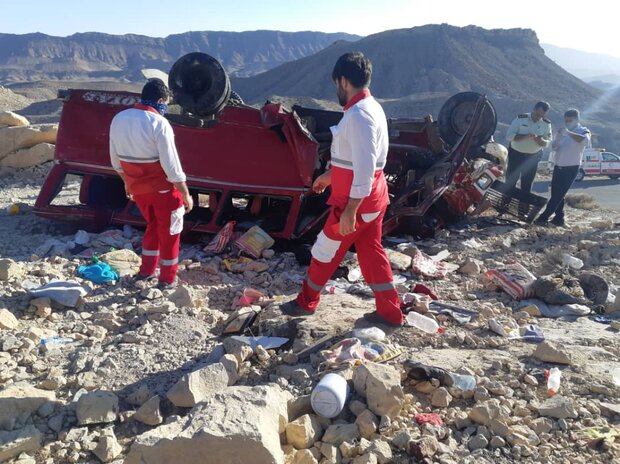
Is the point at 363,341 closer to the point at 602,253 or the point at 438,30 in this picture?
the point at 602,253

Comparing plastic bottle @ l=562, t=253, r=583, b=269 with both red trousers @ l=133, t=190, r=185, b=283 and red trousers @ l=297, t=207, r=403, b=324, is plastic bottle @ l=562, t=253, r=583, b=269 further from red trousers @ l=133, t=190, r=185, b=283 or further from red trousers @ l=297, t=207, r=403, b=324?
red trousers @ l=133, t=190, r=185, b=283

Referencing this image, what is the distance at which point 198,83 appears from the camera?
17.4 ft

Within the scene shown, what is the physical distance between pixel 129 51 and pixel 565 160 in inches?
3893

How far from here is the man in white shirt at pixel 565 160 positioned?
7.59 meters

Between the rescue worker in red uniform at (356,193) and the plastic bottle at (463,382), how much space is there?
0.76 metres

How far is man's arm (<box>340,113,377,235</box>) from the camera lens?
3.10 metres

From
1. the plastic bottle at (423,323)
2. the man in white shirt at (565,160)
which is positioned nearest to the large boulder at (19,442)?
the plastic bottle at (423,323)

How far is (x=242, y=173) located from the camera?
561cm

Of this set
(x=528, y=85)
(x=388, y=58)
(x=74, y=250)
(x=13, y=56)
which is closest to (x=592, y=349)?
(x=74, y=250)

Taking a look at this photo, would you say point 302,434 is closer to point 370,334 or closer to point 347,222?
point 370,334

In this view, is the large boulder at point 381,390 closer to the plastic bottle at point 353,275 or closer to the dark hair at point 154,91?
the plastic bottle at point 353,275

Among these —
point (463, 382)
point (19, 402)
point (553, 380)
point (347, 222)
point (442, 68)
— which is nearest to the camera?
point (19, 402)

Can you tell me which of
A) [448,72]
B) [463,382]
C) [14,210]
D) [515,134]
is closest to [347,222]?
[463,382]

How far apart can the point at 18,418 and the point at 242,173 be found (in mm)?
3428
